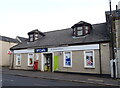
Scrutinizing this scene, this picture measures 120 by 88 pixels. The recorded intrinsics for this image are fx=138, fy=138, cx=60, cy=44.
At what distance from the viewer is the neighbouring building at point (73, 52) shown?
54.3 ft

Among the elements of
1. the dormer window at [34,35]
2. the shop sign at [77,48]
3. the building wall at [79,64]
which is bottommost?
the building wall at [79,64]

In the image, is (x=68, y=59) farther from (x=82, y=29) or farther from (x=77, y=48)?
(x=82, y=29)

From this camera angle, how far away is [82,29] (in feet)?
65.1

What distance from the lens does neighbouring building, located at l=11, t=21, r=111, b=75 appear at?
16562 millimetres

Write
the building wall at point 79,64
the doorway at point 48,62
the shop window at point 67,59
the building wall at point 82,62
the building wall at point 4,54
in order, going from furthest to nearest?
the building wall at point 4,54 < the doorway at point 48,62 < the shop window at point 67,59 < the building wall at point 79,64 < the building wall at point 82,62

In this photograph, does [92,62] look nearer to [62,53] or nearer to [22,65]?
[62,53]

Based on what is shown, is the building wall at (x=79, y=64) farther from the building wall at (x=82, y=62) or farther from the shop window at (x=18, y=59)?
the shop window at (x=18, y=59)

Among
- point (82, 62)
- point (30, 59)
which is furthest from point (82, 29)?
point (30, 59)

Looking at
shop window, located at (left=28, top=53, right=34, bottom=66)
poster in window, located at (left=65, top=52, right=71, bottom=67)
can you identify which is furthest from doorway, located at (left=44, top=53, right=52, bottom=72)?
poster in window, located at (left=65, top=52, right=71, bottom=67)

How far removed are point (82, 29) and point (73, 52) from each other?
3.76m

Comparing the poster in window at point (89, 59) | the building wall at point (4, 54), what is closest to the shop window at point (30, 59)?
the poster in window at point (89, 59)

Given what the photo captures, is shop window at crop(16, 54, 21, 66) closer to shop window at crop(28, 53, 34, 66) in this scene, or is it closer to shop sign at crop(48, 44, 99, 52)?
shop window at crop(28, 53, 34, 66)

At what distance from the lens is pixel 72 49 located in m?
18.6

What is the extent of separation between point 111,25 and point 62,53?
7438 mm
